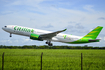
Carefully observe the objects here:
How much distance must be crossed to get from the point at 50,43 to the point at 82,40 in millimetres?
8885

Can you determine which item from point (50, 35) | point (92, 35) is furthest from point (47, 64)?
point (92, 35)

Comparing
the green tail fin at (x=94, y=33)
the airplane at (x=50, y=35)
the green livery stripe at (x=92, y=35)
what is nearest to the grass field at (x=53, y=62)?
the airplane at (x=50, y=35)

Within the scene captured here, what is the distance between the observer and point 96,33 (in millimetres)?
40500

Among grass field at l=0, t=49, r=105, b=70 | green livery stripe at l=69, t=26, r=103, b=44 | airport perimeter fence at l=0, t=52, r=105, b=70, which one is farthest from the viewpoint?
green livery stripe at l=69, t=26, r=103, b=44

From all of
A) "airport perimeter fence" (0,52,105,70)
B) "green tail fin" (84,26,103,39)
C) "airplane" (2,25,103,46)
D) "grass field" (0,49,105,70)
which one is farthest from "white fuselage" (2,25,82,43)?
"airport perimeter fence" (0,52,105,70)

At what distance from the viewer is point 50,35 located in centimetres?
3553

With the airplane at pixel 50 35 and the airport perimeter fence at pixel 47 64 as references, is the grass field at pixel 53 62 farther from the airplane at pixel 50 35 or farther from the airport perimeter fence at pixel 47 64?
the airplane at pixel 50 35

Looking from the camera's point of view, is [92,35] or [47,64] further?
[92,35]

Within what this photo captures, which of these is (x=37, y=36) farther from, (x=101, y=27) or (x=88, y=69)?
(x=88, y=69)

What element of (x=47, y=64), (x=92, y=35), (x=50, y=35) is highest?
(x=92, y=35)

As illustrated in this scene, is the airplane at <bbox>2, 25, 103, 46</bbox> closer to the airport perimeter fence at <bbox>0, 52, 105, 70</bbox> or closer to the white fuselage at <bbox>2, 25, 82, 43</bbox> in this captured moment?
the white fuselage at <bbox>2, 25, 82, 43</bbox>

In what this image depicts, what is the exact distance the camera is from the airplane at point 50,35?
34.4 m

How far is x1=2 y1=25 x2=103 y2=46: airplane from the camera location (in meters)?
34.4

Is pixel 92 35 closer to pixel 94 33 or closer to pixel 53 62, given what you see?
pixel 94 33
